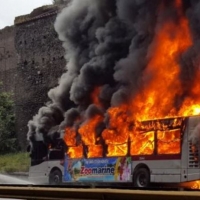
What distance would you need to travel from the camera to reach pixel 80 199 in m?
6.10

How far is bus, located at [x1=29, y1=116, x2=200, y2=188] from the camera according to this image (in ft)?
24.5

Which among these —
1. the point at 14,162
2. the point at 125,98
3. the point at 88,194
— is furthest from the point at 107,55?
the point at 88,194

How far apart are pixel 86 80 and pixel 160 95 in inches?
65.8

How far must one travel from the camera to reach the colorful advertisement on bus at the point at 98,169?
8422 mm

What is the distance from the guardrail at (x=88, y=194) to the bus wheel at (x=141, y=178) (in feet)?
6.76

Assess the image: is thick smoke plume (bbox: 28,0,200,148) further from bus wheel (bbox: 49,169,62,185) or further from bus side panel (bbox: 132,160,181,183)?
bus side panel (bbox: 132,160,181,183)

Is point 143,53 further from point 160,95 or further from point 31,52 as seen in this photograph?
point 31,52

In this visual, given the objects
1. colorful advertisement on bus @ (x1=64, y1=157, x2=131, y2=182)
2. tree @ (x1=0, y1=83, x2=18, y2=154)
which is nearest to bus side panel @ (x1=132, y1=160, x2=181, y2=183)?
colorful advertisement on bus @ (x1=64, y1=157, x2=131, y2=182)

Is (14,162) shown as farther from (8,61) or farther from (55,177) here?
(8,61)

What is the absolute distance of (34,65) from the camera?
12227 mm

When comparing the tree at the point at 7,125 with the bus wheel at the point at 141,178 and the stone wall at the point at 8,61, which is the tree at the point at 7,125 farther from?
the bus wheel at the point at 141,178

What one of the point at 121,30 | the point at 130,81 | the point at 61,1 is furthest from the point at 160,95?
the point at 61,1

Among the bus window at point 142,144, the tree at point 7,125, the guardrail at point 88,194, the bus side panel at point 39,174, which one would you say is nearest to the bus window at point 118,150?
the bus window at point 142,144

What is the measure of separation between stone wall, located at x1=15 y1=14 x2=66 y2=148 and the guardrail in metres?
4.28
